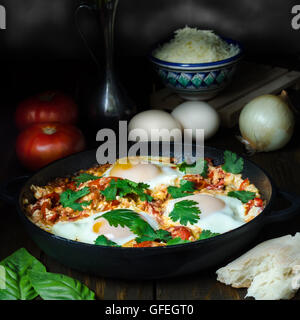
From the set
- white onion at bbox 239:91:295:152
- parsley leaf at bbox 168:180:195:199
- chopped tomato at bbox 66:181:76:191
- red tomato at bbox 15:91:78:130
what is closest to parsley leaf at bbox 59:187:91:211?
chopped tomato at bbox 66:181:76:191

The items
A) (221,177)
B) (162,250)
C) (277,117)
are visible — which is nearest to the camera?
(162,250)

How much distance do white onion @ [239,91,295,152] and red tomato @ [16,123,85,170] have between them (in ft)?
2.31

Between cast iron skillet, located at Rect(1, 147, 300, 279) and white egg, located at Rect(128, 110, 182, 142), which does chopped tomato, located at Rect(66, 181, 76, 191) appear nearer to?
cast iron skillet, located at Rect(1, 147, 300, 279)

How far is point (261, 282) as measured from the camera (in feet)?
4.92

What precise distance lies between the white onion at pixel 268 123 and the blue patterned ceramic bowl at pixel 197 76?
0.28 meters

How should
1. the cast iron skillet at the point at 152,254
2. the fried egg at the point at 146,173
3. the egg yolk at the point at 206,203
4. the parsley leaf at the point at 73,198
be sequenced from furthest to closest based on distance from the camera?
the fried egg at the point at 146,173 → the parsley leaf at the point at 73,198 → the egg yolk at the point at 206,203 → the cast iron skillet at the point at 152,254

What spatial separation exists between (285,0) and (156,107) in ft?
3.38

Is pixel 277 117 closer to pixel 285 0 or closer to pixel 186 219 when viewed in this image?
pixel 186 219

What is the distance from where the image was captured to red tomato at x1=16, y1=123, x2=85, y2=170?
2176 mm

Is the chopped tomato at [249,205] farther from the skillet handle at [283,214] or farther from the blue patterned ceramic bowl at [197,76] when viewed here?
the blue patterned ceramic bowl at [197,76]

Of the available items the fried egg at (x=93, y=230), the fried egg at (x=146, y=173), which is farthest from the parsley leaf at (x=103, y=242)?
the fried egg at (x=146, y=173)

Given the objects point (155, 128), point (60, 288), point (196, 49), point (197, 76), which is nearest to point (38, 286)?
point (60, 288)

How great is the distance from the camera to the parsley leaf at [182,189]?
5.82ft

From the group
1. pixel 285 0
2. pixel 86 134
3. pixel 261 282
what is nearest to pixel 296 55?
pixel 285 0
